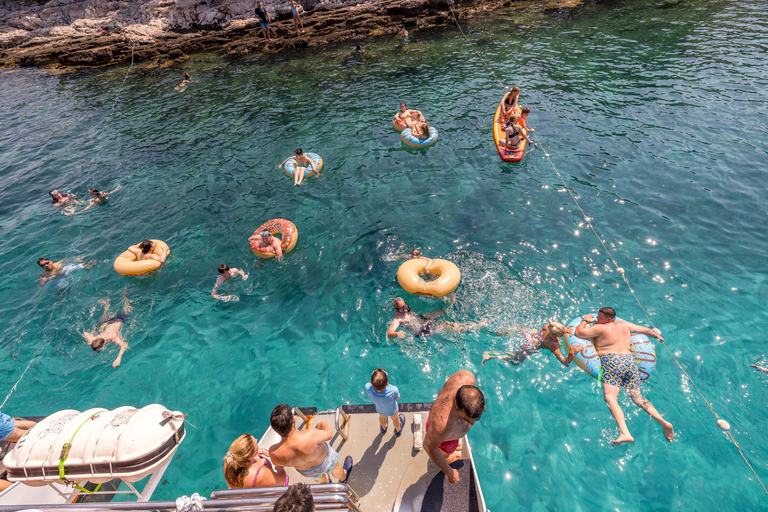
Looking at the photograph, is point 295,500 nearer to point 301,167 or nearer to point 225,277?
point 225,277

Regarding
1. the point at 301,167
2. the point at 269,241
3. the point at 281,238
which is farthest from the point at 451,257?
the point at 301,167

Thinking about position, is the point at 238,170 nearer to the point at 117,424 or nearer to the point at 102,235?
the point at 102,235

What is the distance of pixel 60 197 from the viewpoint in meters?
11.9

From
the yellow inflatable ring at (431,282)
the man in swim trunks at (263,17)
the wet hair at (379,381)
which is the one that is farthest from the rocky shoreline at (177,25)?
the wet hair at (379,381)

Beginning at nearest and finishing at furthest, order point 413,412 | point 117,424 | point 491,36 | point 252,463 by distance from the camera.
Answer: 1. point 117,424
2. point 252,463
3. point 413,412
4. point 491,36

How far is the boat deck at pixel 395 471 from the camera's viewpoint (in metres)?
4.17

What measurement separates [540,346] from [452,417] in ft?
11.1

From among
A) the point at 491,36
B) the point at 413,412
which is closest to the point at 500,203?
the point at 413,412

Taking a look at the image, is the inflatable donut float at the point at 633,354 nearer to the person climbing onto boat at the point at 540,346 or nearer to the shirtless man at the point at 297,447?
the person climbing onto boat at the point at 540,346

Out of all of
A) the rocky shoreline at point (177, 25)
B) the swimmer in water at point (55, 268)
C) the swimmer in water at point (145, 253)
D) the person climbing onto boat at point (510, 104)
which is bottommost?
the swimmer in water at point (55, 268)

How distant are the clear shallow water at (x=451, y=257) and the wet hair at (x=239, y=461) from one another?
2.29m

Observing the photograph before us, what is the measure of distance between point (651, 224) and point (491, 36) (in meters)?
21.1

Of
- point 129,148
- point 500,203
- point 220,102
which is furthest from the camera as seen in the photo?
point 220,102

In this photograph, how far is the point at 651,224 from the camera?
8750mm
